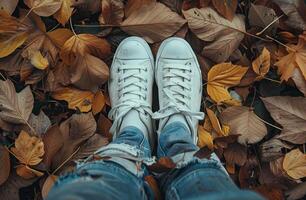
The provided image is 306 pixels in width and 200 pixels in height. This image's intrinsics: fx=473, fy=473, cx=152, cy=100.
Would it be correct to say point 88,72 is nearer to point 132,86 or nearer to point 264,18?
point 132,86

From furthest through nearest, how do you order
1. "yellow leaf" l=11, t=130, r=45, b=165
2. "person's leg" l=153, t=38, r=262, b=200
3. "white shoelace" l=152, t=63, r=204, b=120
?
"white shoelace" l=152, t=63, r=204, b=120, "yellow leaf" l=11, t=130, r=45, b=165, "person's leg" l=153, t=38, r=262, b=200

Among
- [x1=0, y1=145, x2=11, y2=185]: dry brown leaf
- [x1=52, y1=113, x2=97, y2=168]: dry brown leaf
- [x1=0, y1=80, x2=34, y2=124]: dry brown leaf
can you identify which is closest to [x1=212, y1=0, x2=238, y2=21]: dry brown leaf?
[x1=52, y1=113, x2=97, y2=168]: dry brown leaf

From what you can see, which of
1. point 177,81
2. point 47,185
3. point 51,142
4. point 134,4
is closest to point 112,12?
point 134,4

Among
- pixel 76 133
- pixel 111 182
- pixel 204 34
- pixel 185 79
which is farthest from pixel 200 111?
pixel 111 182

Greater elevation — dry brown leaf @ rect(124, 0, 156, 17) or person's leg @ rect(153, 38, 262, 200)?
dry brown leaf @ rect(124, 0, 156, 17)

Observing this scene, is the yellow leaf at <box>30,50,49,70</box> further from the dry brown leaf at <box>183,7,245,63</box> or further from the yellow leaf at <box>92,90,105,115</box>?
the dry brown leaf at <box>183,7,245,63</box>

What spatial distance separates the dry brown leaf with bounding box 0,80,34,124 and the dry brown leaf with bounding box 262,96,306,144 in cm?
66

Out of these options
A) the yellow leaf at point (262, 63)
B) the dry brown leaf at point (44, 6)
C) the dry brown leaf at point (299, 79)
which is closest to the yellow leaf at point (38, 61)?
the dry brown leaf at point (44, 6)

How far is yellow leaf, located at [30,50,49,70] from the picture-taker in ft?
4.12

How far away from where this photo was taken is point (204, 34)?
1293mm

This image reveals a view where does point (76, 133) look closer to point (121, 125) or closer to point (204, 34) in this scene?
point (121, 125)

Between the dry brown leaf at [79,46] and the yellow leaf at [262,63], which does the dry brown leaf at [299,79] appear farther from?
the dry brown leaf at [79,46]

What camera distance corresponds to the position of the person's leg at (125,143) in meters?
0.86

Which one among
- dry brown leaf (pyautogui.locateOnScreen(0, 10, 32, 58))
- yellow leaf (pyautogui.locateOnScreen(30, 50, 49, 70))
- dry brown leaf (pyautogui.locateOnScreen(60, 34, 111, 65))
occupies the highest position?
dry brown leaf (pyautogui.locateOnScreen(0, 10, 32, 58))
